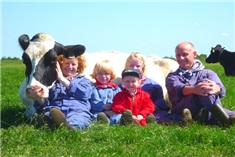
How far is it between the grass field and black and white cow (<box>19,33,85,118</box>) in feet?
2.59

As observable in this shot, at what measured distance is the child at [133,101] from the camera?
25.6 feet

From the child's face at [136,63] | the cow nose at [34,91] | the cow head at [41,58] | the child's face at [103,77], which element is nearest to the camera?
the cow nose at [34,91]

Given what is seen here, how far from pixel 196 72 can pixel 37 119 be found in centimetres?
288

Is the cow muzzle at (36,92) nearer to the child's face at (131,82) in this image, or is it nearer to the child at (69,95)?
the child at (69,95)

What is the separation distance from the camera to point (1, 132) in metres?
6.80

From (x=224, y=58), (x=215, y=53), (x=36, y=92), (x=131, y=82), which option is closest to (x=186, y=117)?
(x=131, y=82)

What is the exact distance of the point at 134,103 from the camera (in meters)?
7.94

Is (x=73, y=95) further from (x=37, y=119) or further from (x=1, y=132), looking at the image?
(x=1, y=132)

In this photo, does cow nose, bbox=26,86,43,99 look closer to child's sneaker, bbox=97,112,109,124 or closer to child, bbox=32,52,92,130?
child, bbox=32,52,92,130

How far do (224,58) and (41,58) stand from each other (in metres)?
19.7

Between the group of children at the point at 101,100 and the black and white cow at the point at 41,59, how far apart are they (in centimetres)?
15

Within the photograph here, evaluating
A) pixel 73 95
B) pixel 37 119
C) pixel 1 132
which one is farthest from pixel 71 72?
pixel 1 132

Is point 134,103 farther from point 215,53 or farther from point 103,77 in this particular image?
point 215,53

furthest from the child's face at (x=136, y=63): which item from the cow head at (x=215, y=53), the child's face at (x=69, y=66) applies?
the cow head at (x=215, y=53)
